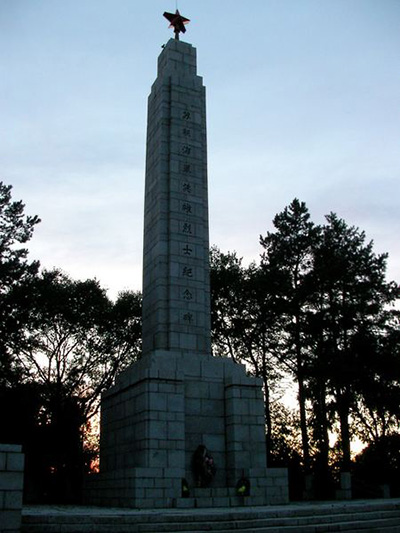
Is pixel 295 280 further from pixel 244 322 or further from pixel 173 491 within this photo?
pixel 173 491

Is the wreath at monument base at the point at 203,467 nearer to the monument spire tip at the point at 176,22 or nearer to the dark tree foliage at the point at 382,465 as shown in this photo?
the dark tree foliage at the point at 382,465

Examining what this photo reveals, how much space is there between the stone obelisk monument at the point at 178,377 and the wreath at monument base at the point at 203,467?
0.31ft

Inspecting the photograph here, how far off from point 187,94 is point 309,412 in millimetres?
16369

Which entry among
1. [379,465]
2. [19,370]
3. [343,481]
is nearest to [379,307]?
[379,465]

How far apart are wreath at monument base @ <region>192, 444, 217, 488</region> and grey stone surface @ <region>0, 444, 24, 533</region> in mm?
7286

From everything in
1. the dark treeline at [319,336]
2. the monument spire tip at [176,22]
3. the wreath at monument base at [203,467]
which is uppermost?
the monument spire tip at [176,22]

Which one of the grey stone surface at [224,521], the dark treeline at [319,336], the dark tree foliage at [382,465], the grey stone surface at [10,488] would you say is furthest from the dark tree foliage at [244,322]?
the grey stone surface at [10,488]

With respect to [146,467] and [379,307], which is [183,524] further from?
[379,307]

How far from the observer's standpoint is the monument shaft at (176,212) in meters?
17.3

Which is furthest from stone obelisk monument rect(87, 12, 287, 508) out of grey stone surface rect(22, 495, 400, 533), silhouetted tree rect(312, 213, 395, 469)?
silhouetted tree rect(312, 213, 395, 469)

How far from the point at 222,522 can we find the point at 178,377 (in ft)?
19.5

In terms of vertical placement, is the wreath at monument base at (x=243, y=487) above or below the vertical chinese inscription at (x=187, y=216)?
below

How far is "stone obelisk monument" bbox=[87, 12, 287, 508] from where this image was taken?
583 inches

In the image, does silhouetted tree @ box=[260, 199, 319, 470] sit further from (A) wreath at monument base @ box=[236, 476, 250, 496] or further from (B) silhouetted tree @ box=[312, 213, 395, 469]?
(A) wreath at monument base @ box=[236, 476, 250, 496]
